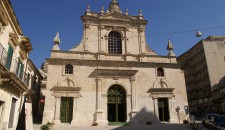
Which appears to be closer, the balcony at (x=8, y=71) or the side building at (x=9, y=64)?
the balcony at (x=8, y=71)

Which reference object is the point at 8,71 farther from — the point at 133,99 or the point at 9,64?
the point at 133,99

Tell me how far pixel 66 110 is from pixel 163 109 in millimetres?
10641

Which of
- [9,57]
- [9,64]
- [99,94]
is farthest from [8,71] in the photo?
[99,94]

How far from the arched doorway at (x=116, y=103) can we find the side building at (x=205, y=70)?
23.8m

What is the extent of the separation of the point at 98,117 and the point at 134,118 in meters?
3.86

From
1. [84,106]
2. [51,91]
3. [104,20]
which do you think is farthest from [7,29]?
[104,20]

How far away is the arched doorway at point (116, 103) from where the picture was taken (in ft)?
72.2

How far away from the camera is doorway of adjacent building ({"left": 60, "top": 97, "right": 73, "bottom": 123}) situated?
20309 millimetres

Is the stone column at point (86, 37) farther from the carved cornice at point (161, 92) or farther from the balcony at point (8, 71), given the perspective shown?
the balcony at point (8, 71)

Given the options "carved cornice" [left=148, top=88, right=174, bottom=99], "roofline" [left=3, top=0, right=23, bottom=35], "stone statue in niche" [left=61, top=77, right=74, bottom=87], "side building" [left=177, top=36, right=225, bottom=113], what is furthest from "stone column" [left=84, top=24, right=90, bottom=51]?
"side building" [left=177, top=36, right=225, bottom=113]

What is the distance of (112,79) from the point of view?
73.3 feet

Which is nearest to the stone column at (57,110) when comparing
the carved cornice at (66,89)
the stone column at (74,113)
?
the carved cornice at (66,89)

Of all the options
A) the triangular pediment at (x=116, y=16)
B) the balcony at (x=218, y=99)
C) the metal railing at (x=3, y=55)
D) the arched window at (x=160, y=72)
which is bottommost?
the balcony at (x=218, y=99)

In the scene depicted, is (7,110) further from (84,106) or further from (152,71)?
(152,71)
